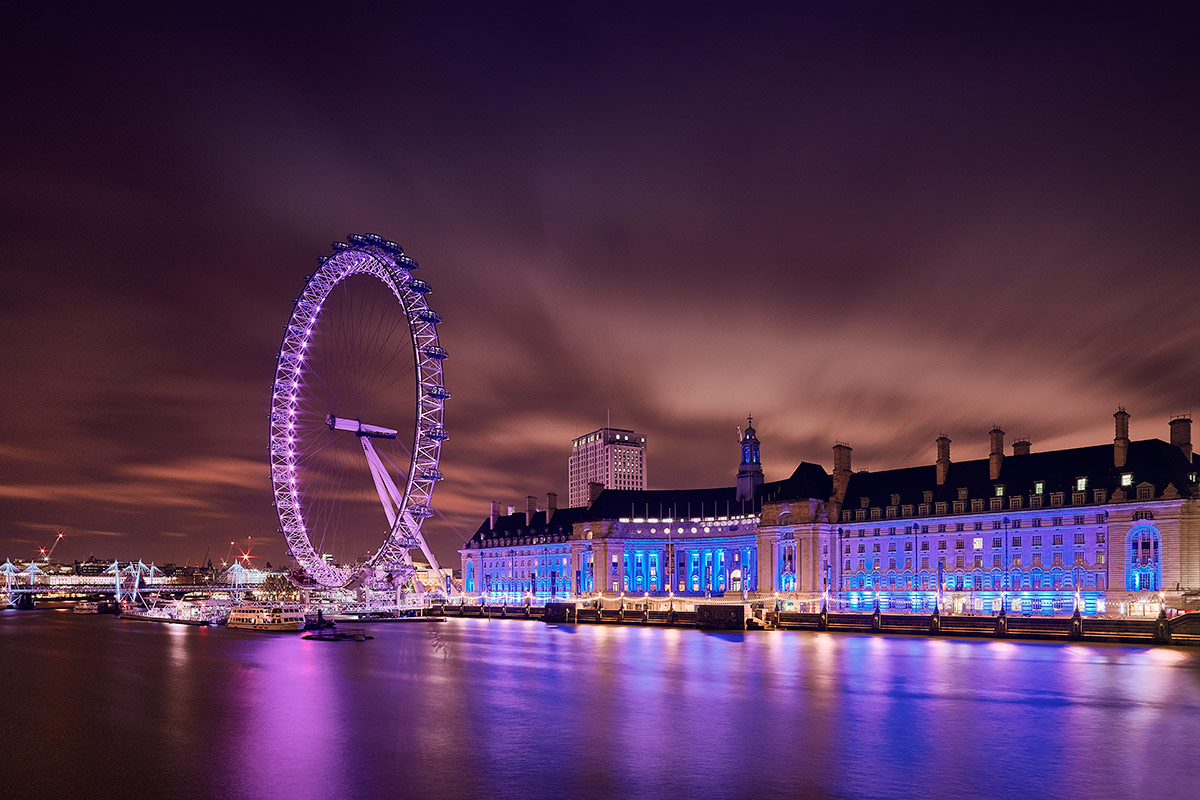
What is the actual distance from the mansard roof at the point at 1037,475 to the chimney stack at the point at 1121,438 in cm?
89

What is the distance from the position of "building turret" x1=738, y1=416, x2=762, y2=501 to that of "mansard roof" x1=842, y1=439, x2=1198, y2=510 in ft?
92.9

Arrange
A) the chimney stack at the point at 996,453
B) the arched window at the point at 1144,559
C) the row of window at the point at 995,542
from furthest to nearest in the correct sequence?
1. the chimney stack at the point at 996,453
2. the row of window at the point at 995,542
3. the arched window at the point at 1144,559

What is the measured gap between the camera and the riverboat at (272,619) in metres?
122

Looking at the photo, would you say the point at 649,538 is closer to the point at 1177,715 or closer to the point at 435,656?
the point at 435,656

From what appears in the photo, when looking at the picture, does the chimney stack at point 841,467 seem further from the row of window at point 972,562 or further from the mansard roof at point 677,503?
the mansard roof at point 677,503

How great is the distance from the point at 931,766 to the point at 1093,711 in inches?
601

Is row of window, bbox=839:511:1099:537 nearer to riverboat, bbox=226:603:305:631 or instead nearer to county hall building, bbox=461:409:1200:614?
county hall building, bbox=461:409:1200:614

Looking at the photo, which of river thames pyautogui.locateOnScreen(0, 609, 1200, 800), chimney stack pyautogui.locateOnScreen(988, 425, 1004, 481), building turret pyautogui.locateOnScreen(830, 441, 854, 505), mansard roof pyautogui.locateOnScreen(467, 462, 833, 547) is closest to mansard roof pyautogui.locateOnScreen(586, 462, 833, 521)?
mansard roof pyautogui.locateOnScreen(467, 462, 833, 547)

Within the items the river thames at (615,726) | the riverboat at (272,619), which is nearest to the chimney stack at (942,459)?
the river thames at (615,726)

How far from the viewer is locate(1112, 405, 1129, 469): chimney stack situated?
101438 millimetres

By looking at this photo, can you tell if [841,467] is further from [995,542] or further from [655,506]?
[655,506]

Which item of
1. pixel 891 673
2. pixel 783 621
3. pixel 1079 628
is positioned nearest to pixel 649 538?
pixel 783 621

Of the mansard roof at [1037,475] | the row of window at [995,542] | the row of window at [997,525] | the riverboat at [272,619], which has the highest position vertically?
the mansard roof at [1037,475]

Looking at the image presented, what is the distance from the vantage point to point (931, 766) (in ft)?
97.6
